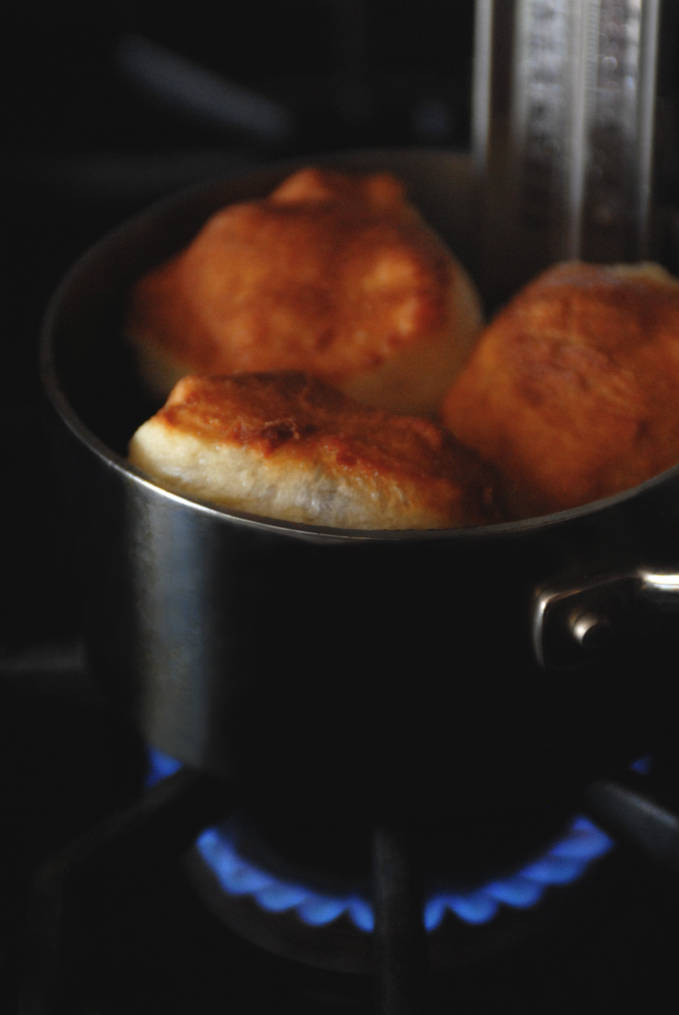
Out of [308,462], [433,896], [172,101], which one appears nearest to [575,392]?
[308,462]

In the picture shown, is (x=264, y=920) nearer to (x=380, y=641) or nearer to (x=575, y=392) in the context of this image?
(x=380, y=641)

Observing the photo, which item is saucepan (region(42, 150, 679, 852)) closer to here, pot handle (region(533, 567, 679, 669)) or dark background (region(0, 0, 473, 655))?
pot handle (region(533, 567, 679, 669))

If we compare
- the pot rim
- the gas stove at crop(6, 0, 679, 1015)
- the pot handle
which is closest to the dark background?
the gas stove at crop(6, 0, 679, 1015)

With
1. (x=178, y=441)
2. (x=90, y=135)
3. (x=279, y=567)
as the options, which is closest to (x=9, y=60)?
(x=90, y=135)

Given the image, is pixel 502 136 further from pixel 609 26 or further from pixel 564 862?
pixel 564 862

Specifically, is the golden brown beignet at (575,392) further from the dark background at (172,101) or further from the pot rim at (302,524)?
the dark background at (172,101)

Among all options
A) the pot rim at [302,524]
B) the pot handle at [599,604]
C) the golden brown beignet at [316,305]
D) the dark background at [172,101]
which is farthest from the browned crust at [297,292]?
the dark background at [172,101]
